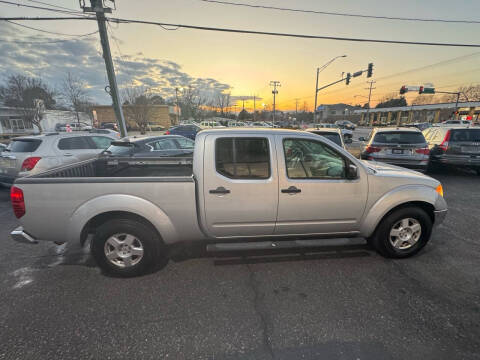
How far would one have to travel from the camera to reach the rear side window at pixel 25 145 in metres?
5.08

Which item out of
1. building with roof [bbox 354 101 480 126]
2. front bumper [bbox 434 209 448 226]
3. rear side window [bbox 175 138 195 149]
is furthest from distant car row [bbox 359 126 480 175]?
building with roof [bbox 354 101 480 126]

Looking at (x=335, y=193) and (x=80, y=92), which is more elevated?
(x=80, y=92)

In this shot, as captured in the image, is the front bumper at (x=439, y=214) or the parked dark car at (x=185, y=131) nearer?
the front bumper at (x=439, y=214)

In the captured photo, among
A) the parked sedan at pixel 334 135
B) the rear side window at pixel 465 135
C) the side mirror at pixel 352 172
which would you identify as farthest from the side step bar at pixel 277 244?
the rear side window at pixel 465 135

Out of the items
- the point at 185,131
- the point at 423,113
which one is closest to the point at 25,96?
the point at 185,131

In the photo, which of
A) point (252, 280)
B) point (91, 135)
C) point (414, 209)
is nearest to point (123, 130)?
point (91, 135)

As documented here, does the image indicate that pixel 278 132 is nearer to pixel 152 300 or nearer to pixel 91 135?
pixel 152 300

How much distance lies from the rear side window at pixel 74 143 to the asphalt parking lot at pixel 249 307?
319 cm

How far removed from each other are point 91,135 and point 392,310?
7.88 m

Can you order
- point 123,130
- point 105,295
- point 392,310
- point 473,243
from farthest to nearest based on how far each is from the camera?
1. point 123,130
2. point 473,243
3. point 105,295
4. point 392,310

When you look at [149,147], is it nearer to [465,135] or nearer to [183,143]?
[183,143]

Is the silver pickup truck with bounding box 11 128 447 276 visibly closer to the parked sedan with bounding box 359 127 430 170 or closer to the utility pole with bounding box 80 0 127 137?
the parked sedan with bounding box 359 127 430 170

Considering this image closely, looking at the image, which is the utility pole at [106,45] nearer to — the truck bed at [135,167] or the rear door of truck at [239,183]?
the truck bed at [135,167]

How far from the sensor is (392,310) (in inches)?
86.0
